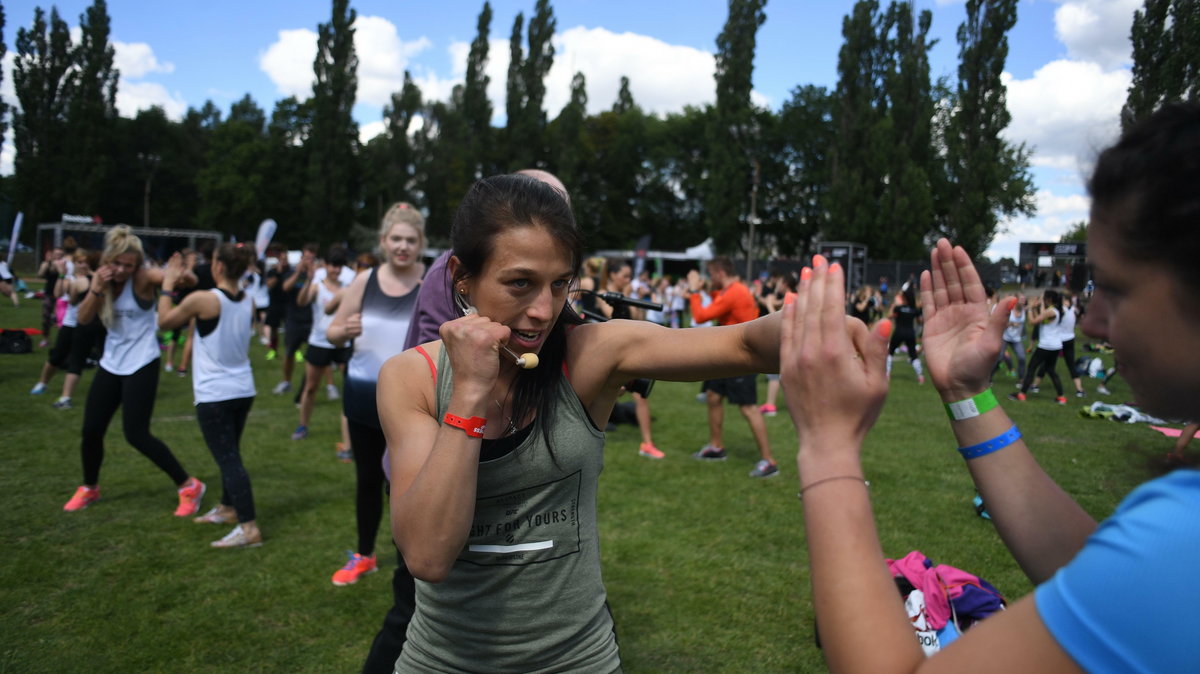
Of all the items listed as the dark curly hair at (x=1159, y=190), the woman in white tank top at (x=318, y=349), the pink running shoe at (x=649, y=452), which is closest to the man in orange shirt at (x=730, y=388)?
the pink running shoe at (x=649, y=452)

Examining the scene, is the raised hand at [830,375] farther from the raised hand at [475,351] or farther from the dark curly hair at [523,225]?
the dark curly hair at [523,225]

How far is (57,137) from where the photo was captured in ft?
155

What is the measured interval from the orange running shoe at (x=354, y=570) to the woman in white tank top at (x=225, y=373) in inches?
40.1

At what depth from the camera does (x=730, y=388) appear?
792 cm

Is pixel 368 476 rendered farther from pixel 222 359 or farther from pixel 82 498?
pixel 82 498

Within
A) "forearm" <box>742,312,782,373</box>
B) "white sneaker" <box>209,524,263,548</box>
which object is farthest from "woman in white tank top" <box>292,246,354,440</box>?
"forearm" <box>742,312,782,373</box>

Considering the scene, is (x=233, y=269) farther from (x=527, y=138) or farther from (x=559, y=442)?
(x=527, y=138)

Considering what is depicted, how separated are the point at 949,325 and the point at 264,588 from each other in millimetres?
4639

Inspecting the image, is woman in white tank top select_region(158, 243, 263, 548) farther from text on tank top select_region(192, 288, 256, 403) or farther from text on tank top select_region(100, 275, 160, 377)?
text on tank top select_region(100, 275, 160, 377)

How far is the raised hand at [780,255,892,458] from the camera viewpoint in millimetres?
1081

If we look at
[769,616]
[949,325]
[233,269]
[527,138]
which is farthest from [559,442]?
[527,138]

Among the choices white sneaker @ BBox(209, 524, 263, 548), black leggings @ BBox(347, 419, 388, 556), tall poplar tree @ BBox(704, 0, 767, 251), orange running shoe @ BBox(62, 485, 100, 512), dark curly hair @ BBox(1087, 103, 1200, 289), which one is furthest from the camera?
tall poplar tree @ BBox(704, 0, 767, 251)

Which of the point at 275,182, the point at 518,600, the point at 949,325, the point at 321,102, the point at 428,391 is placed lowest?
the point at 518,600

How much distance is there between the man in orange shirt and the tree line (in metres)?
17.0
